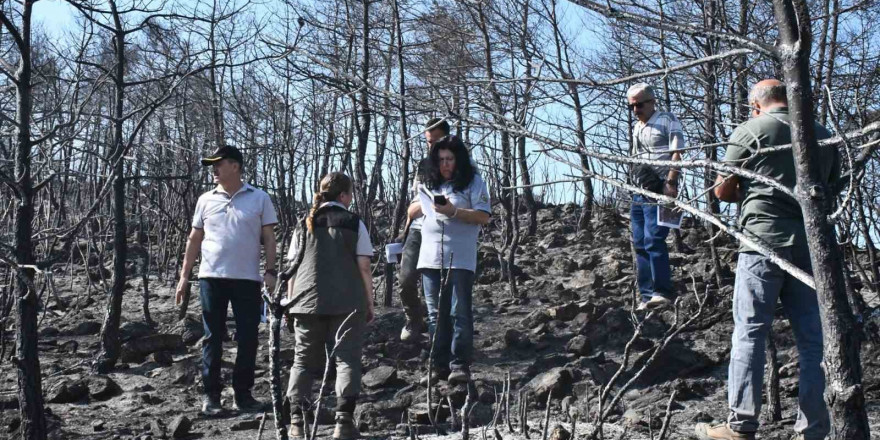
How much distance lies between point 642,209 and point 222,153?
2740 mm

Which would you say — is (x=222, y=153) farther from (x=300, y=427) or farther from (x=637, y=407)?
(x=637, y=407)

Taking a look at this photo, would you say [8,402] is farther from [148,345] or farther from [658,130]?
[658,130]

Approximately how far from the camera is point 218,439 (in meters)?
5.46

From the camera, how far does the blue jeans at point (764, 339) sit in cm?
398

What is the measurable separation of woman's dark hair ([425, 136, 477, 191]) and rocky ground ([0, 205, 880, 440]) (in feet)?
3.90

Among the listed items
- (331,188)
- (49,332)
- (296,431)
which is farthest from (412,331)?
(49,332)

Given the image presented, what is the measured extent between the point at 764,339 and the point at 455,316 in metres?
2.15

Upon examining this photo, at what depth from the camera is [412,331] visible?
729cm

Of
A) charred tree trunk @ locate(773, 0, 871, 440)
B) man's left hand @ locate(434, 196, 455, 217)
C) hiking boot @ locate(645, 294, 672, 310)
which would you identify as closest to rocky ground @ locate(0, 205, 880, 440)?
hiking boot @ locate(645, 294, 672, 310)

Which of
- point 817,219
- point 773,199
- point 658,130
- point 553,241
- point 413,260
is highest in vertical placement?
point 658,130

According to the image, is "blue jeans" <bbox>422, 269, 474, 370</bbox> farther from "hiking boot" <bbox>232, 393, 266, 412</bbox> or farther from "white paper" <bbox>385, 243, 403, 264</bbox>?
"hiking boot" <bbox>232, 393, 266, 412</bbox>

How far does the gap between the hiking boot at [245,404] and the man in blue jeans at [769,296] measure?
2.95 m

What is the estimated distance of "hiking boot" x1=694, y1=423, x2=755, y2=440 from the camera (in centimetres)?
407

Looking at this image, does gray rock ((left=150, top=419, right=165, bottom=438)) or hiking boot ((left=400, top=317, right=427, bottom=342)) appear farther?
hiking boot ((left=400, top=317, right=427, bottom=342))
